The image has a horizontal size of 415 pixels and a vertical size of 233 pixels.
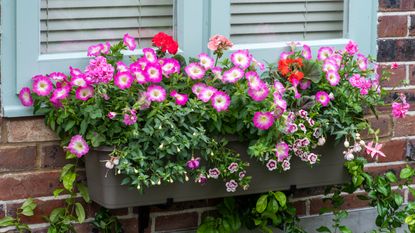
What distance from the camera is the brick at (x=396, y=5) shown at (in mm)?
2842

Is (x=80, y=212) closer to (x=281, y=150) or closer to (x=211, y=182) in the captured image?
(x=211, y=182)

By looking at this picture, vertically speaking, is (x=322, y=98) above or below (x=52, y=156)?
above

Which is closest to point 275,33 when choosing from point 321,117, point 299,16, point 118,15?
point 299,16

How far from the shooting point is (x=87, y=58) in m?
2.46

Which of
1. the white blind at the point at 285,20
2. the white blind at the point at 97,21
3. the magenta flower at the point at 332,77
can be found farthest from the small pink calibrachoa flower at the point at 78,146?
the magenta flower at the point at 332,77

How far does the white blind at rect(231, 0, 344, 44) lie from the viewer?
2684mm

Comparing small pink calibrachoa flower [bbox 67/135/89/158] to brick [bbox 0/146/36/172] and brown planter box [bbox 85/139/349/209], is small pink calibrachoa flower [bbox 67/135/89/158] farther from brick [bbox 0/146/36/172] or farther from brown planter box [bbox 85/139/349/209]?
brick [bbox 0/146/36/172]

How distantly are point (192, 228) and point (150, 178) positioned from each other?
469mm

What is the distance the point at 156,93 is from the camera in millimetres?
2322

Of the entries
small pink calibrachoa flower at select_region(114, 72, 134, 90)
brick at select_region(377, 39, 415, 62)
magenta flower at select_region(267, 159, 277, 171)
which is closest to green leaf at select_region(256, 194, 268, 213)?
magenta flower at select_region(267, 159, 277, 171)

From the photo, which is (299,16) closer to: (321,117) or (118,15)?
(321,117)

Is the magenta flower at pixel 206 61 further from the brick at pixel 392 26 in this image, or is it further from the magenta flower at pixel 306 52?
the brick at pixel 392 26

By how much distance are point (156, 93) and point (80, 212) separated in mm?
470

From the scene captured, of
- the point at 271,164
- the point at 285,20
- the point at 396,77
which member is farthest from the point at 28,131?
the point at 396,77
